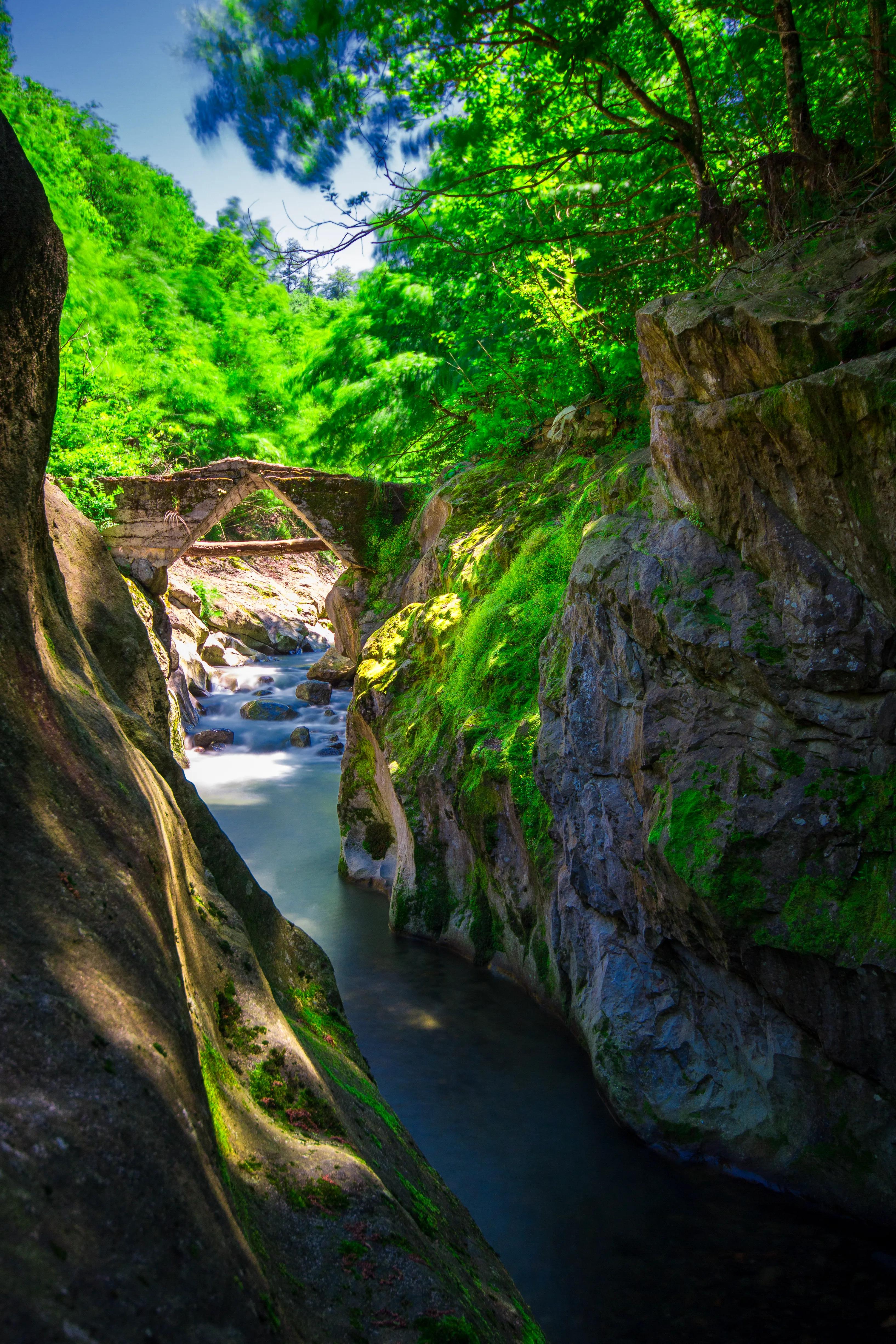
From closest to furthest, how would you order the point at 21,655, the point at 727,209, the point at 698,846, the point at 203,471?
the point at 21,655 → the point at 698,846 → the point at 727,209 → the point at 203,471

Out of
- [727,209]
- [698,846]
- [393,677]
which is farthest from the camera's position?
[393,677]

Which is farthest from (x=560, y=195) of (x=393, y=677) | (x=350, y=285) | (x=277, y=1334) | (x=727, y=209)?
(x=350, y=285)

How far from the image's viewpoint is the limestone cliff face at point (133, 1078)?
55.4 inches

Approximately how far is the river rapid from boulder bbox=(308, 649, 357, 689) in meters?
10.6

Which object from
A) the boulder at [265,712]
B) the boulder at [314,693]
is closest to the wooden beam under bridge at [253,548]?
the boulder at [314,693]

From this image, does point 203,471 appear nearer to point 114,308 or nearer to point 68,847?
point 114,308

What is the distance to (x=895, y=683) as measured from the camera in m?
3.94

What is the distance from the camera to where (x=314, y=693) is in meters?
17.8

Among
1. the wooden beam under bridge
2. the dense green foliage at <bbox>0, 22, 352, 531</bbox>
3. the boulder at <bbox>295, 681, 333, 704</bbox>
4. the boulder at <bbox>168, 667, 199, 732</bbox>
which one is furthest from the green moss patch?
the wooden beam under bridge

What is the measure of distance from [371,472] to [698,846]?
1289cm

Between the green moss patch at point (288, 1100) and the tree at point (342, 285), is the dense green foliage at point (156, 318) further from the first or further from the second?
the green moss patch at point (288, 1100)

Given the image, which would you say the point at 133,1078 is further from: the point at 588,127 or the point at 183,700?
the point at 183,700

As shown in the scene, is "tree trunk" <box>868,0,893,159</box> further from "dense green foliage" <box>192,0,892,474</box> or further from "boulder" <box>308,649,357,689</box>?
"boulder" <box>308,649,357,689</box>

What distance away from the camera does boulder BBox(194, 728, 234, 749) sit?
49.8 feet
